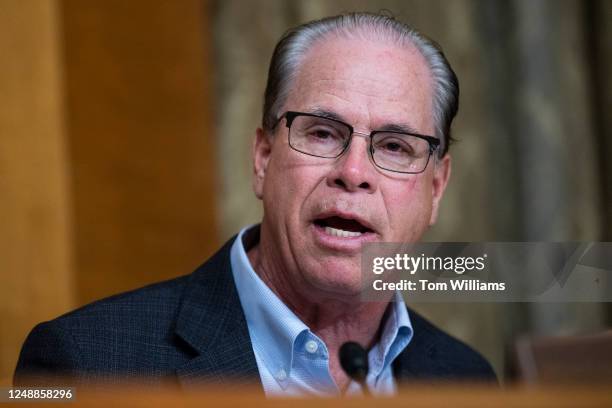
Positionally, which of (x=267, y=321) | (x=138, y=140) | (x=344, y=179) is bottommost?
(x=267, y=321)

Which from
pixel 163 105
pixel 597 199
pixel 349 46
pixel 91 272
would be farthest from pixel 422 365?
pixel 597 199

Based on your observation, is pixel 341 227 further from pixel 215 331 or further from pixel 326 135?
pixel 215 331

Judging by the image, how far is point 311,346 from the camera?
1892mm

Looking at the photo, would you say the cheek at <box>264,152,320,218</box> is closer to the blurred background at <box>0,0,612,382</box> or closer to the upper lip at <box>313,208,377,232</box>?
the upper lip at <box>313,208,377,232</box>

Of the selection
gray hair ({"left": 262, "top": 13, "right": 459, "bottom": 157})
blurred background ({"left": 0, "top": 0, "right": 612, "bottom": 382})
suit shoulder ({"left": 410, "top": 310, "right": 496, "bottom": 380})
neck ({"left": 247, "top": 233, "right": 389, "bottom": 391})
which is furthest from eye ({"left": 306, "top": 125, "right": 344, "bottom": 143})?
blurred background ({"left": 0, "top": 0, "right": 612, "bottom": 382})

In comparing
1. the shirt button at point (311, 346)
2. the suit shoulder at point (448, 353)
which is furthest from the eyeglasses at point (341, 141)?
the suit shoulder at point (448, 353)

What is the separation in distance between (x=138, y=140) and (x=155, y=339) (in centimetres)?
151

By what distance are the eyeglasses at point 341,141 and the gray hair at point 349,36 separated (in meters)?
0.09

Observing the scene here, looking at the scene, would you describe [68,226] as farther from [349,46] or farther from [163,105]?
[349,46]

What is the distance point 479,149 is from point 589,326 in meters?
0.83

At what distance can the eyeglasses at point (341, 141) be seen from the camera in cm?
192

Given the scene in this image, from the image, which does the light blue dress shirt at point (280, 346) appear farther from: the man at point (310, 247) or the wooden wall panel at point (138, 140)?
the wooden wall panel at point (138, 140)

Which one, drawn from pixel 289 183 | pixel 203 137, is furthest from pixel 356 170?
pixel 203 137

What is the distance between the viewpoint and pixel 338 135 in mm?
1927
